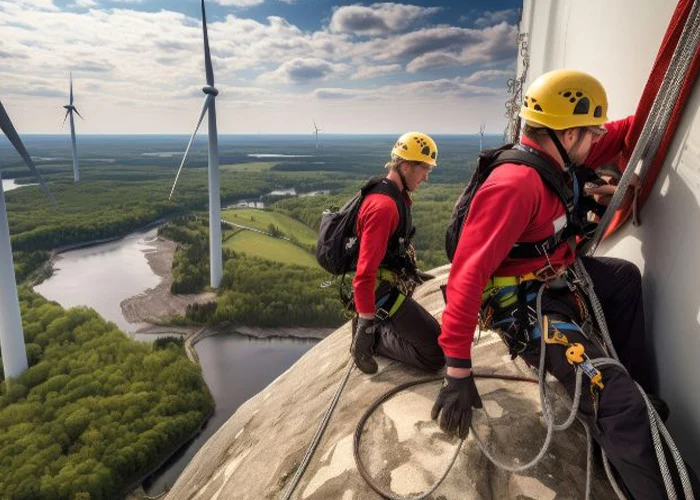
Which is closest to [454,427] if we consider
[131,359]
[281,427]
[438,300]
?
[281,427]

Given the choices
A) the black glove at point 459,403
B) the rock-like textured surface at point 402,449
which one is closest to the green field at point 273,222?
the rock-like textured surface at point 402,449

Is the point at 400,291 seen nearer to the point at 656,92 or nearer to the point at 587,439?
the point at 587,439

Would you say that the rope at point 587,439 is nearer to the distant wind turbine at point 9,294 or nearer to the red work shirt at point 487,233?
the red work shirt at point 487,233

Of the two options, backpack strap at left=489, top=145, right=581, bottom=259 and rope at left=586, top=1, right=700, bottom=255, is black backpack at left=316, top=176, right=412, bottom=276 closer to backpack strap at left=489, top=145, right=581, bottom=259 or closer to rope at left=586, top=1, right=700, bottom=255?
backpack strap at left=489, top=145, right=581, bottom=259

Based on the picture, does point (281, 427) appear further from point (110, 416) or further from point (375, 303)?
point (110, 416)

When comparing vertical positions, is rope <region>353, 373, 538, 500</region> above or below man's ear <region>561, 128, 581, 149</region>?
below

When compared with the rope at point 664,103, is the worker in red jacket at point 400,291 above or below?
below

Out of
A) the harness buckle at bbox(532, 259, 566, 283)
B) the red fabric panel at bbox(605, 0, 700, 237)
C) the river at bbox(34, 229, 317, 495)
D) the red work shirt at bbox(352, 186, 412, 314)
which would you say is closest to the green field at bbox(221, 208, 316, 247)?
the river at bbox(34, 229, 317, 495)
